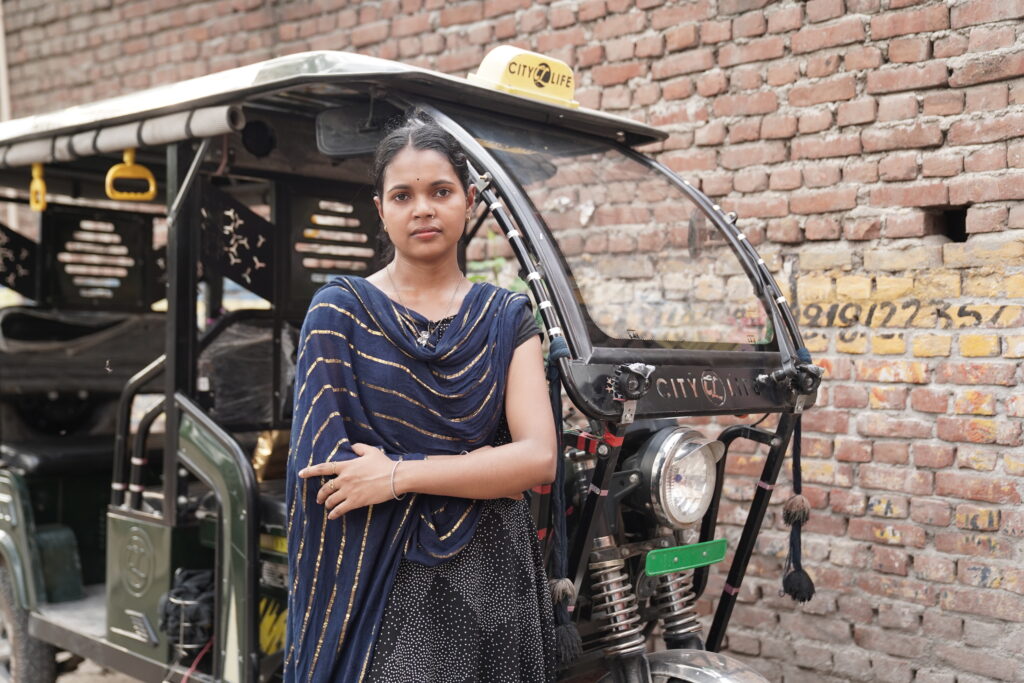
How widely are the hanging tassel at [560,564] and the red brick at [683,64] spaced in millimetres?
2535

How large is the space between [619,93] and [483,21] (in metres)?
0.97

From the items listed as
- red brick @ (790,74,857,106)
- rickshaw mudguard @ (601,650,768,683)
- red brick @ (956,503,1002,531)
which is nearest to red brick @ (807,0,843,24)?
red brick @ (790,74,857,106)

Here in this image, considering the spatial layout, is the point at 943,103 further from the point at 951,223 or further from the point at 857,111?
the point at 951,223

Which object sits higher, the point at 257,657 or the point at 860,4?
the point at 860,4

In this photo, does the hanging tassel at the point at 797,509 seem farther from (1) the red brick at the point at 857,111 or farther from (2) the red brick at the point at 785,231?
(1) the red brick at the point at 857,111

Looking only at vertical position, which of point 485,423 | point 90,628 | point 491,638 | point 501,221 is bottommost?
point 90,628

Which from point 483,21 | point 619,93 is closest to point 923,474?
point 619,93

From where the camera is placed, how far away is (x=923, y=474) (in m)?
3.98

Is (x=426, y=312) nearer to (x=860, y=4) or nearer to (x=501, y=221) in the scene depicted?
(x=501, y=221)

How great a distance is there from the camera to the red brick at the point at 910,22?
3918 millimetres

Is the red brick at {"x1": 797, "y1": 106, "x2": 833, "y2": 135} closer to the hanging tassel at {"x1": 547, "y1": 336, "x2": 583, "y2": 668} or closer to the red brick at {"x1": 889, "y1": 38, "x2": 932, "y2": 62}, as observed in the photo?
the red brick at {"x1": 889, "y1": 38, "x2": 932, "y2": 62}

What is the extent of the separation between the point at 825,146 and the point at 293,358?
2236 millimetres

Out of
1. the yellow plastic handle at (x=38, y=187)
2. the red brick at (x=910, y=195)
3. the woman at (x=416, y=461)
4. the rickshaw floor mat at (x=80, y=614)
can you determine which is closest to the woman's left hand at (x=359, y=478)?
the woman at (x=416, y=461)

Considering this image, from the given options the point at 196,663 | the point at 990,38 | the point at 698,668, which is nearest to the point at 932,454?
the point at 990,38
